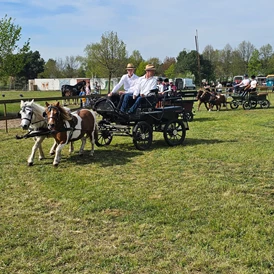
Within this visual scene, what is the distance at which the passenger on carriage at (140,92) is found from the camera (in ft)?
28.5

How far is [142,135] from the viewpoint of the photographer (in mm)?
8852

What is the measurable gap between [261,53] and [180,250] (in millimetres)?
74920

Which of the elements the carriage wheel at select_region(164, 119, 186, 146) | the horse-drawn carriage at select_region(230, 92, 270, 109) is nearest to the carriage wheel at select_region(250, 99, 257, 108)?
the horse-drawn carriage at select_region(230, 92, 270, 109)

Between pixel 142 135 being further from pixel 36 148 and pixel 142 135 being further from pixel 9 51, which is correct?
pixel 9 51

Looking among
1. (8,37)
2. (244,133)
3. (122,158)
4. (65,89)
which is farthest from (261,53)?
(122,158)

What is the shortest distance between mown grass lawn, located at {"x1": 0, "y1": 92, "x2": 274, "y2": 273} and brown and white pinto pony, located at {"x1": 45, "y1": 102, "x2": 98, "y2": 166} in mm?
516

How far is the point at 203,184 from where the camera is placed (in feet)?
19.3

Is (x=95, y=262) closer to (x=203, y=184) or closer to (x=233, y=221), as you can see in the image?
(x=233, y=221)

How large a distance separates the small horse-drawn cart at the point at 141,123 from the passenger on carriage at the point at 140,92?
0.50 ft

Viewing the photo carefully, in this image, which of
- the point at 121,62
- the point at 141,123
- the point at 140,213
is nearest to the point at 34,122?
the point at 141,123

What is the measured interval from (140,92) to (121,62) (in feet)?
121

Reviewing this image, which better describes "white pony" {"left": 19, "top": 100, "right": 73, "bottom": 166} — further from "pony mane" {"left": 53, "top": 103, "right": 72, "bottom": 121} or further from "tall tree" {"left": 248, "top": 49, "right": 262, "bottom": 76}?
"tall tree" {"left": 248, "top": 49, "right": 262, "bottom": 76}

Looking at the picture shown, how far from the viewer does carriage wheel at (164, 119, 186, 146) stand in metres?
9.29

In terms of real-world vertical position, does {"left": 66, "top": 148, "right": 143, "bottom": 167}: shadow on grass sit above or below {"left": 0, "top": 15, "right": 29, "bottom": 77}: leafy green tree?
below
